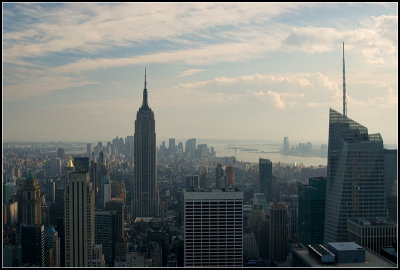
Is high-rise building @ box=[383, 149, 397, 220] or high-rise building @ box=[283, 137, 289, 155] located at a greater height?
high-rise building @ box=[283, 137, 289, 155]

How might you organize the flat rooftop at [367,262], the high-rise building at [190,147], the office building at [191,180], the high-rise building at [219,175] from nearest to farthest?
the flat rooftop at [367,262], the high-rise building at [190,147], the high-rise building at [219,175], the office building at [191,180]

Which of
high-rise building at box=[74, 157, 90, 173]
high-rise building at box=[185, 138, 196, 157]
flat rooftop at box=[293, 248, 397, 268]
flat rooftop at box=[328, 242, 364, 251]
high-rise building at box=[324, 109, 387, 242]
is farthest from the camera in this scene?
high-rise building at box=[74, 157, 90, 173]

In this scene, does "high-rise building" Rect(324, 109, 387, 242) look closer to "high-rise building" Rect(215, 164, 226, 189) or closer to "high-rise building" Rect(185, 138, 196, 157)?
"high-rise building" Rect(215, 164, 226, 189)

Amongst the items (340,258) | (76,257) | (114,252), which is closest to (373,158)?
(340,258)

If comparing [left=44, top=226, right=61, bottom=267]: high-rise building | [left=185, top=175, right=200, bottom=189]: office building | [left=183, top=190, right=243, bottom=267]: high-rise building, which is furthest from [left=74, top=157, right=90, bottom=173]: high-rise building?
[left=183, top=190, right=243, bottom=267]: high-rise building

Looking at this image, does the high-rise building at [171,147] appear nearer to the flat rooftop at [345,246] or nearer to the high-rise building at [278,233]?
the high-rise building at [278,233]

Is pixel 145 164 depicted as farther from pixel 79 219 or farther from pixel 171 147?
pixel 79 219

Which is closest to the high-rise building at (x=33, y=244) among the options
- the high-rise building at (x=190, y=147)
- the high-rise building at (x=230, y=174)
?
the high-rise building at (x=190, y=147)
